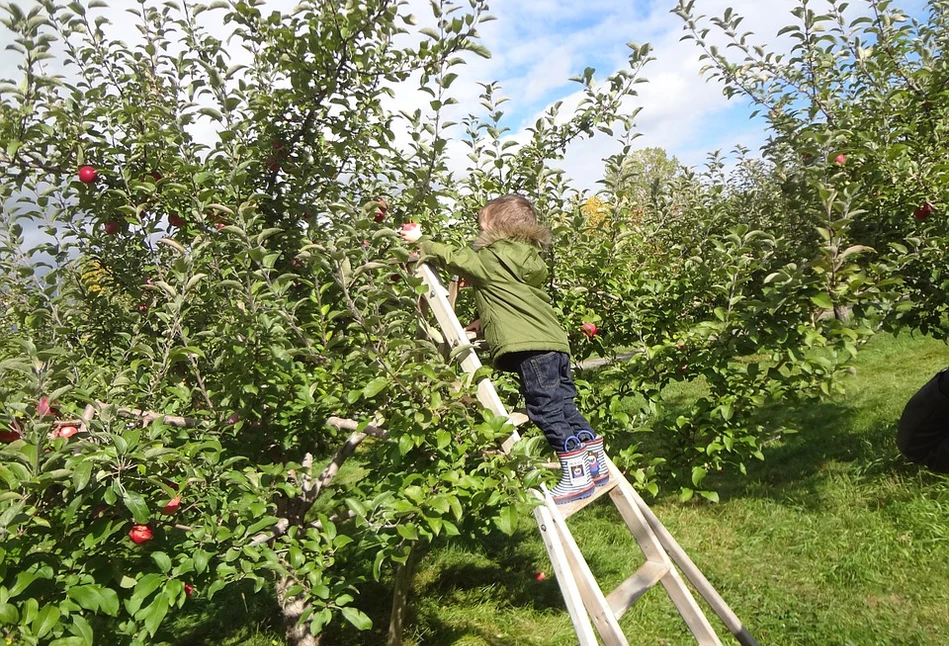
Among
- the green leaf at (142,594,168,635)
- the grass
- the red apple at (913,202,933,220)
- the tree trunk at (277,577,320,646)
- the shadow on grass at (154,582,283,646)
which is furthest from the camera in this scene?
the shadow on grass at (154,582,283,646)

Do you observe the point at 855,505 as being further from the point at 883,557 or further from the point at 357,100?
the point at 357,100

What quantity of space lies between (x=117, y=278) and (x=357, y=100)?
1.40 metres

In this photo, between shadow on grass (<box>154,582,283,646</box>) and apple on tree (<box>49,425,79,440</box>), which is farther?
shadow on grass (<box>154,582,283,646</box>)

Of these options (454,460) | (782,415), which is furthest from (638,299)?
(782,415)

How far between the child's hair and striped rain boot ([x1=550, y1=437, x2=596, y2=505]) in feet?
2.81

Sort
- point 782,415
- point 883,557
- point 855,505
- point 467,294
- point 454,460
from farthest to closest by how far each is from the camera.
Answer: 1. point 782,415
2. point 855,505
3. point 883,557
4. point 467,294
5. point 454,460

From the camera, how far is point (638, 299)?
2.91 m

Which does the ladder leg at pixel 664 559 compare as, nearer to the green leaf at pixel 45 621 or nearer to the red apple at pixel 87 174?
the green leaf at pixel 45 621

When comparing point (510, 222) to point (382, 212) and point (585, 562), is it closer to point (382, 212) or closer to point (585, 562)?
point (382, 212)

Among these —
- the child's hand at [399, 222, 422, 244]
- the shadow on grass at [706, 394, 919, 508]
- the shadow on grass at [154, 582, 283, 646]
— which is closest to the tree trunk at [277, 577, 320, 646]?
the shadow on grass at [154, 582, 283, 646]

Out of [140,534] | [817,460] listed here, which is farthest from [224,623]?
[817,460]

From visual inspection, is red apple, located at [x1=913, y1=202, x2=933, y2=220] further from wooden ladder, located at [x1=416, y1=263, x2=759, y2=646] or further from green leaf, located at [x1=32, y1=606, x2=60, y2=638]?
green leaf, located at [x1=32, y1=606, x2=60, y2=638]

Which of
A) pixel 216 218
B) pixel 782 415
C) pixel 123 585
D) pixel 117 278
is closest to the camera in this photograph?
pixel 123 585

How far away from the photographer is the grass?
129 inches
